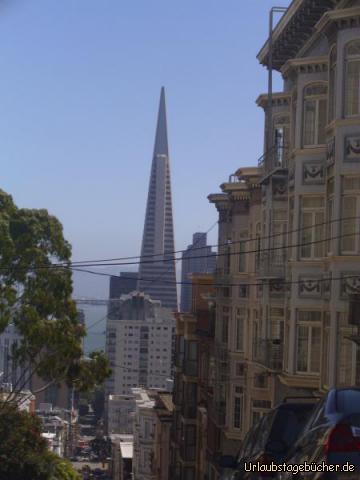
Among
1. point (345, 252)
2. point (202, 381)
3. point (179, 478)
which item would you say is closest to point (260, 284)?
point (345, 252)

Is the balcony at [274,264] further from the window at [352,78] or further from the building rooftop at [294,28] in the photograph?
the window at [352,78]

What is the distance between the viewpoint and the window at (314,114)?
72.2 feet

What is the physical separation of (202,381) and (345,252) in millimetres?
22902

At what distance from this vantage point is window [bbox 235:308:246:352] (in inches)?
1321

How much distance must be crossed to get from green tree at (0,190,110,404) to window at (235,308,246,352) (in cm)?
696

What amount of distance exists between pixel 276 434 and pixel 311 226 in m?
11.9

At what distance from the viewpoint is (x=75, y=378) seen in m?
A: 27.8

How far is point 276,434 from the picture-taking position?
10.8 m

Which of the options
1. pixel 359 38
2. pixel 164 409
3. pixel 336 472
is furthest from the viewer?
pixel 164 409

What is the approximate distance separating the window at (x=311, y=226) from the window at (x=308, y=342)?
50.0 inches

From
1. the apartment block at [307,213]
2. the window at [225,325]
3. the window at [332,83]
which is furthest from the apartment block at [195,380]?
the window at [332,83]

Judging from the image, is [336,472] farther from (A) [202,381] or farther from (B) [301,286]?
(A) [202,381]

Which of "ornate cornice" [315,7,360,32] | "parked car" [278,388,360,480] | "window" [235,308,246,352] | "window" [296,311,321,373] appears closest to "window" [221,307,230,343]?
"window" [235,308,246,352]

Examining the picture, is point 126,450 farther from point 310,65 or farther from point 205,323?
point 310,65
